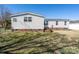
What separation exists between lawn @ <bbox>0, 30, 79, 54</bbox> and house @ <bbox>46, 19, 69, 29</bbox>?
0.08 metres

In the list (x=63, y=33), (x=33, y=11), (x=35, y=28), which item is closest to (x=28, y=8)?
(x=33, y=11)

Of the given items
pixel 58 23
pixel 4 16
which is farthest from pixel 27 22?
pixel 58 23

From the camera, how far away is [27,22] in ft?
12.6

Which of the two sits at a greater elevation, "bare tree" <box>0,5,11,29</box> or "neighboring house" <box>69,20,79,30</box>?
"bare tree" <box>0,5,11,29</box>

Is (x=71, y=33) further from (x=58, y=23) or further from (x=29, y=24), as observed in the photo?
(x=29, y=24)

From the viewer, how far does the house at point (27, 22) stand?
3814mm

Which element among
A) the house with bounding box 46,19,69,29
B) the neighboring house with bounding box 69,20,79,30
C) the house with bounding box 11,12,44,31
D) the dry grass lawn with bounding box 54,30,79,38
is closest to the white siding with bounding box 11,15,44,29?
the house with bounding box 11,12,44,31

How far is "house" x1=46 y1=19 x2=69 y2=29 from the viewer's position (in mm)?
3812

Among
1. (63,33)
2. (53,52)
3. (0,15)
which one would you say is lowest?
(53,52)

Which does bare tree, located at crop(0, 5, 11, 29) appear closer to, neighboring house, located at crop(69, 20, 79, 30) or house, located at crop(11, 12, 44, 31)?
house, located at crop(11, 12, 44, 31)

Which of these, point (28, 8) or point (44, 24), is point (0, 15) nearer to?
point (28, 8)

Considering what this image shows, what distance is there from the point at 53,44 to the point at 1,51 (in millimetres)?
804

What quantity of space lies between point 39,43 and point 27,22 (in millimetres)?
371

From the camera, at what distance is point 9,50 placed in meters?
3.82
